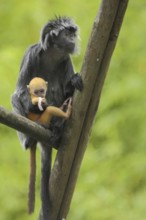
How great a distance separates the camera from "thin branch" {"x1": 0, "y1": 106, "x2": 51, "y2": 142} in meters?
4.58

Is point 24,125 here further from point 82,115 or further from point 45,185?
point 45,185

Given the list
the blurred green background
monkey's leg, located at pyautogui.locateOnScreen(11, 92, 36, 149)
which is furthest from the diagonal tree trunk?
the blurred green background

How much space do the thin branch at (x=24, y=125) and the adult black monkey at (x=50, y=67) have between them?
0.34 meters

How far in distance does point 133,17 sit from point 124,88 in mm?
998

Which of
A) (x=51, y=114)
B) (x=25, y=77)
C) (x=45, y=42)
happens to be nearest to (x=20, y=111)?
(x=25, y=77)

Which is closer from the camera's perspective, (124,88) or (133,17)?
(124,88)

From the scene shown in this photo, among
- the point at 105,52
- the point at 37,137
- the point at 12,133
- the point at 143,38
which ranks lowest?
the point at 37,137

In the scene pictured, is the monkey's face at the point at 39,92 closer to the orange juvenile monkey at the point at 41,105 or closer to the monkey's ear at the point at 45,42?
the orange juvenile monkey at the point at 41,105

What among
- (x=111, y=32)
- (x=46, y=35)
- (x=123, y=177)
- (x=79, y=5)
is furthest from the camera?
(x=79, y=5)

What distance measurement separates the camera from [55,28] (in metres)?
5.32

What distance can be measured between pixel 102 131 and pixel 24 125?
2887mm

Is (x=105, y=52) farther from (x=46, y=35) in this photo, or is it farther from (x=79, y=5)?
(x=79, y=5)

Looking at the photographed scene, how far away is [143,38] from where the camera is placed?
319 inches

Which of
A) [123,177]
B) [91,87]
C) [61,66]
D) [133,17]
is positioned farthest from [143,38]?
[91,87]
